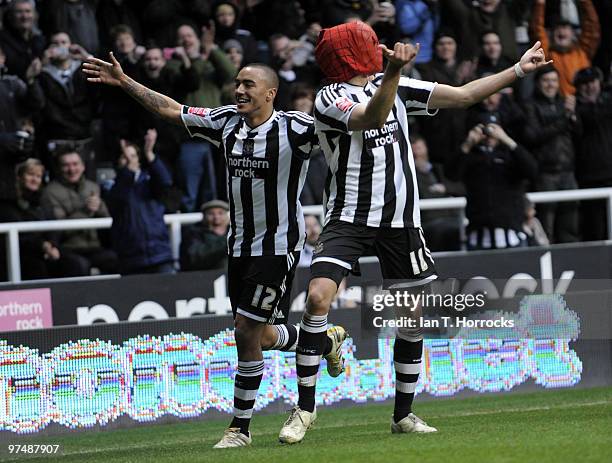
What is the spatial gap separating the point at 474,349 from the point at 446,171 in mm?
4109

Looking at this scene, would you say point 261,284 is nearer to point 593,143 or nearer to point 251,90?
point 251,90

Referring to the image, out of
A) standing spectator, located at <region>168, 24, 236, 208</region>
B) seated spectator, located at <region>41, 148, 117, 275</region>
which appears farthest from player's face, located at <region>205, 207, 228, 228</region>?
seated spectator, located at <region>41, 148, 117, 275</region>

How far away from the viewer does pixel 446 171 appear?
1498 centimetres

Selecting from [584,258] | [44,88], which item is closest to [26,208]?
[44,88]

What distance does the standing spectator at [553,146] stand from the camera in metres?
14.7

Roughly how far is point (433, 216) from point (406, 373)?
622cm

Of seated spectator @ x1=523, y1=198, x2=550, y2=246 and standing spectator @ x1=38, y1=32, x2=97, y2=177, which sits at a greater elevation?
standing spectator @ x1=38, y1=32, x2=97, y2=177

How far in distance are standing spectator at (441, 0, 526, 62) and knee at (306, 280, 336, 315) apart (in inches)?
344

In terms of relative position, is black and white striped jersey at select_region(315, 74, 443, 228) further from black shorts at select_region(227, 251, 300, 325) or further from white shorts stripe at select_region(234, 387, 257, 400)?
white shorts stripe at select_region(234, 387, 257, 400)

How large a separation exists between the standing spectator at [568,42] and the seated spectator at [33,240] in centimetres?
642

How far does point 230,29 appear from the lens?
48.2ft

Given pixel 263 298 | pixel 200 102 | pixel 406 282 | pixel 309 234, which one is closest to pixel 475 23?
pixel 200 102

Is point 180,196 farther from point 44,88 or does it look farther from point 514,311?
point 514,311

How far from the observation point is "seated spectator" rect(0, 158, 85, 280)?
13.0 m
